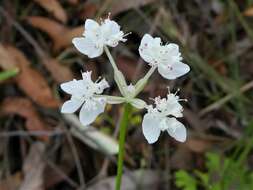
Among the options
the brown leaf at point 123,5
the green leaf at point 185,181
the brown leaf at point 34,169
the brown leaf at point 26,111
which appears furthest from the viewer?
the brown leaf at point 123,5

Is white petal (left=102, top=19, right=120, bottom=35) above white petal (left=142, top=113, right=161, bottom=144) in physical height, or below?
above

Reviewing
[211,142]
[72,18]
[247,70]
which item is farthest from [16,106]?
[247,70]

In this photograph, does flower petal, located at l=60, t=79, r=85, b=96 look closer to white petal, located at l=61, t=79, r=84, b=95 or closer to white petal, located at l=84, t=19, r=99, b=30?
white petal, located at l=61, t=79, r=84, b=95

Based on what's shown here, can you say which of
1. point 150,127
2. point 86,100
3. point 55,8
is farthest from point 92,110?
point 55,8

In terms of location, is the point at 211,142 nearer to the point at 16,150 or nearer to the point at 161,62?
the point at 16,150

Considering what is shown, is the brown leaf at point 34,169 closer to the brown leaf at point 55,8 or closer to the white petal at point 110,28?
the brown leaf at point 55,8

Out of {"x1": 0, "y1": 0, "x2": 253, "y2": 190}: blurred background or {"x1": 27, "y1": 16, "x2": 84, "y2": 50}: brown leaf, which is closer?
{"x1": 0, "y1": 0, "x2": 253, "y2": 190}: blurred background

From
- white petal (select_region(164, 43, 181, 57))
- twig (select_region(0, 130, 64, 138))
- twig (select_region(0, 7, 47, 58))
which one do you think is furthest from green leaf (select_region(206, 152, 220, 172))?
white petal (select_region(164, 43, 181, 57))

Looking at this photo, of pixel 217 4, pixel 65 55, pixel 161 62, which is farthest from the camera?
pixel 217 4

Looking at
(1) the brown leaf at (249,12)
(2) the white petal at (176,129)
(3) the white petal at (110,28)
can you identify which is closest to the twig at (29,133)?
(1) the brown leaf at (249,12)
